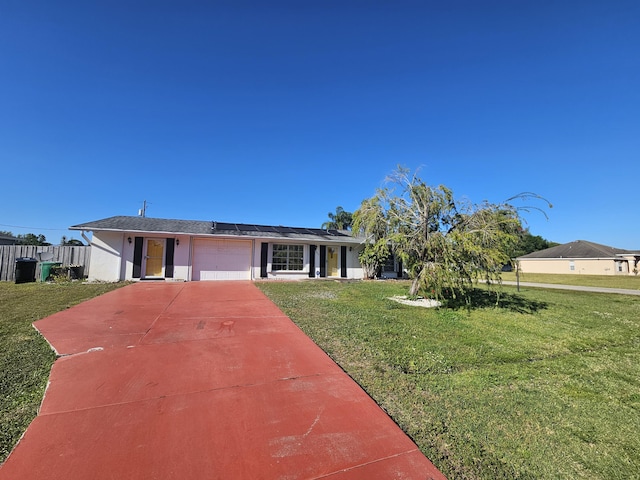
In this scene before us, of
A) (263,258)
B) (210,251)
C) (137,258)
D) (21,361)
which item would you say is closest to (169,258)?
(137,258)

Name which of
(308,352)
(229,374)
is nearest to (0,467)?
(229,374)

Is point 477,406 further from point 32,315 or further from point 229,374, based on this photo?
point 32,315

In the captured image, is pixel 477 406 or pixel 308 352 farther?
pixel 308 352

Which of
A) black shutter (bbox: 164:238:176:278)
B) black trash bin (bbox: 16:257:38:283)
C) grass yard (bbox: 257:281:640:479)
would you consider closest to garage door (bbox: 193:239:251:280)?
black shutter (bbox: 164:238:176:278)

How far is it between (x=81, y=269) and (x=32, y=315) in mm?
8260

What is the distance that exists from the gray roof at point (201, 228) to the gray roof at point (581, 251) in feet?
112

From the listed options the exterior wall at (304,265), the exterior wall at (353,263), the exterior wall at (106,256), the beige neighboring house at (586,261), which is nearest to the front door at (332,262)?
the exterior wall at (304,265)

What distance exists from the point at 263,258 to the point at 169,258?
422 cm

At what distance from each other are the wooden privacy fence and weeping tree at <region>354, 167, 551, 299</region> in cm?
1322

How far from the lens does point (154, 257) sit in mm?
12891

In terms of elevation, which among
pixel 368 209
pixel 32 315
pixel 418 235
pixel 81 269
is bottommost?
pixel 32 315

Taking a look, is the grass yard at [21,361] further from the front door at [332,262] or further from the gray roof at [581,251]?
the gray roof at [581,251]

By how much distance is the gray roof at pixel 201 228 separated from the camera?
1217cm

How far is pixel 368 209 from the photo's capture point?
8859 mm
